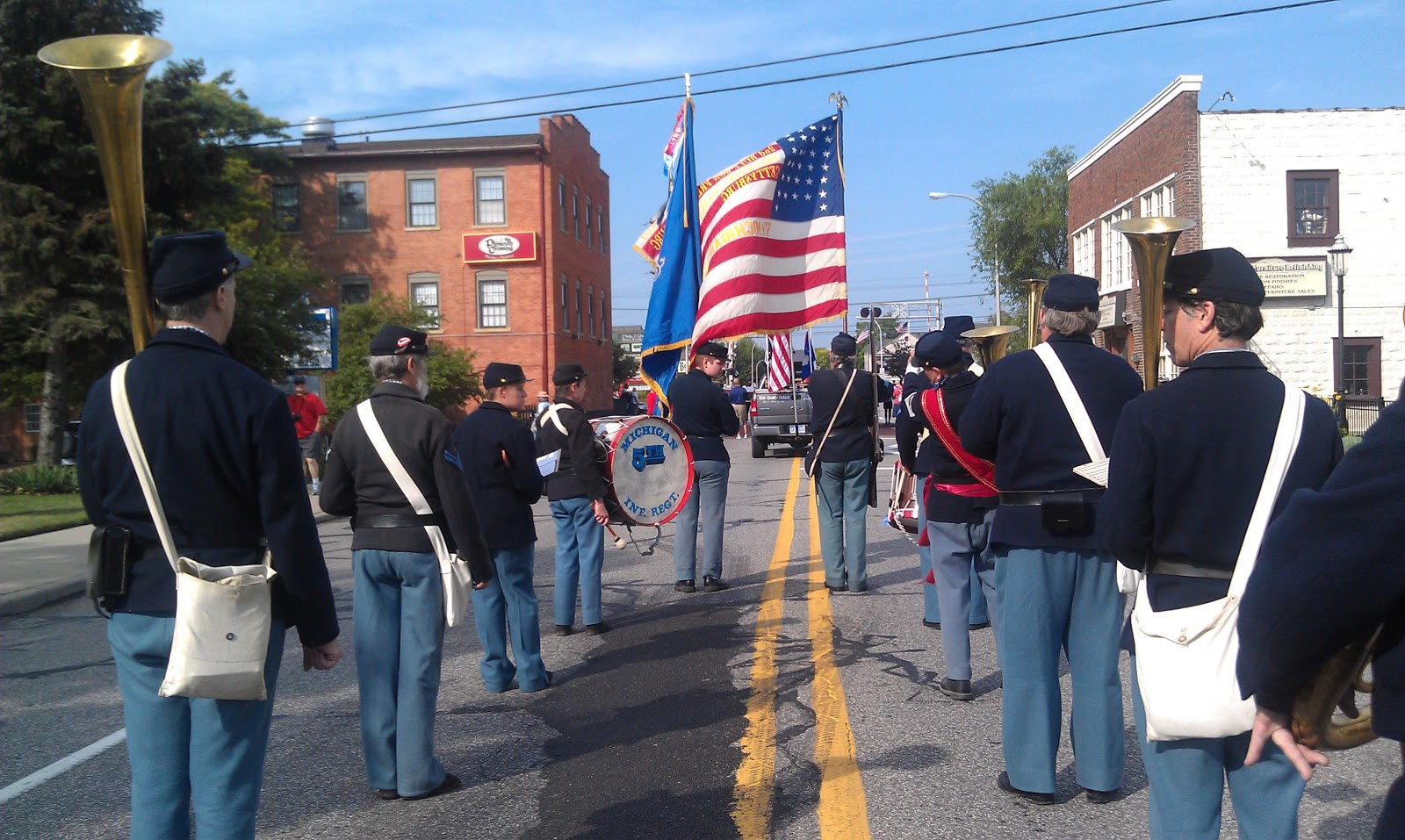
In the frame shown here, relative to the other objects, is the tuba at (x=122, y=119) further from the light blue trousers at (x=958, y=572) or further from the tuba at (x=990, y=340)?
the tuba at (x=990, y=340)

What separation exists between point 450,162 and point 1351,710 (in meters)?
39.6

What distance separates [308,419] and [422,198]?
2379 cm

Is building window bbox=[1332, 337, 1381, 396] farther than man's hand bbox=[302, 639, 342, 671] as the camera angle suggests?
Yes

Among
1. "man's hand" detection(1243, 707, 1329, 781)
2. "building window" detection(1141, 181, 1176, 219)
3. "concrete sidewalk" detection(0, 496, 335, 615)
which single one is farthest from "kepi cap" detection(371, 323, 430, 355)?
"building window" detection(1141, 181, 1176, 219)

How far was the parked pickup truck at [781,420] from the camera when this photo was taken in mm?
25969

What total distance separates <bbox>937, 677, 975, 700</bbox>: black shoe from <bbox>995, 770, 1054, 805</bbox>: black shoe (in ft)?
4.35

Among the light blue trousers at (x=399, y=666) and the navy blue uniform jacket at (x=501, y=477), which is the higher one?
the navy blue uniform jacket at (x=501, y=477)

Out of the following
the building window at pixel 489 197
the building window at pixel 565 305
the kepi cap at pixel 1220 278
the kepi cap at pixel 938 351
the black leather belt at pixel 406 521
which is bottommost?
the black leather belt at pixel 406 521

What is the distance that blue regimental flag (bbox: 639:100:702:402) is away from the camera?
28.9 feet

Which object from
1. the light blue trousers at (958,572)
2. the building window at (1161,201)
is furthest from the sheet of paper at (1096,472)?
the building window at (1161,201)

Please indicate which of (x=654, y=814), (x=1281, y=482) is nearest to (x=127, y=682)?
(x=654, y=814)

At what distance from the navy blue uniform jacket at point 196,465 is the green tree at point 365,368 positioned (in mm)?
27027

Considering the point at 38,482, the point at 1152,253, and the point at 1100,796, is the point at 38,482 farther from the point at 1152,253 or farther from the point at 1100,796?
the point at 1152,253

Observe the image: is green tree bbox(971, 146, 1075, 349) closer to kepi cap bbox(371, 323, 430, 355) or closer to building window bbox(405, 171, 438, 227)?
building window bbox(405, 171, 438, 227)
